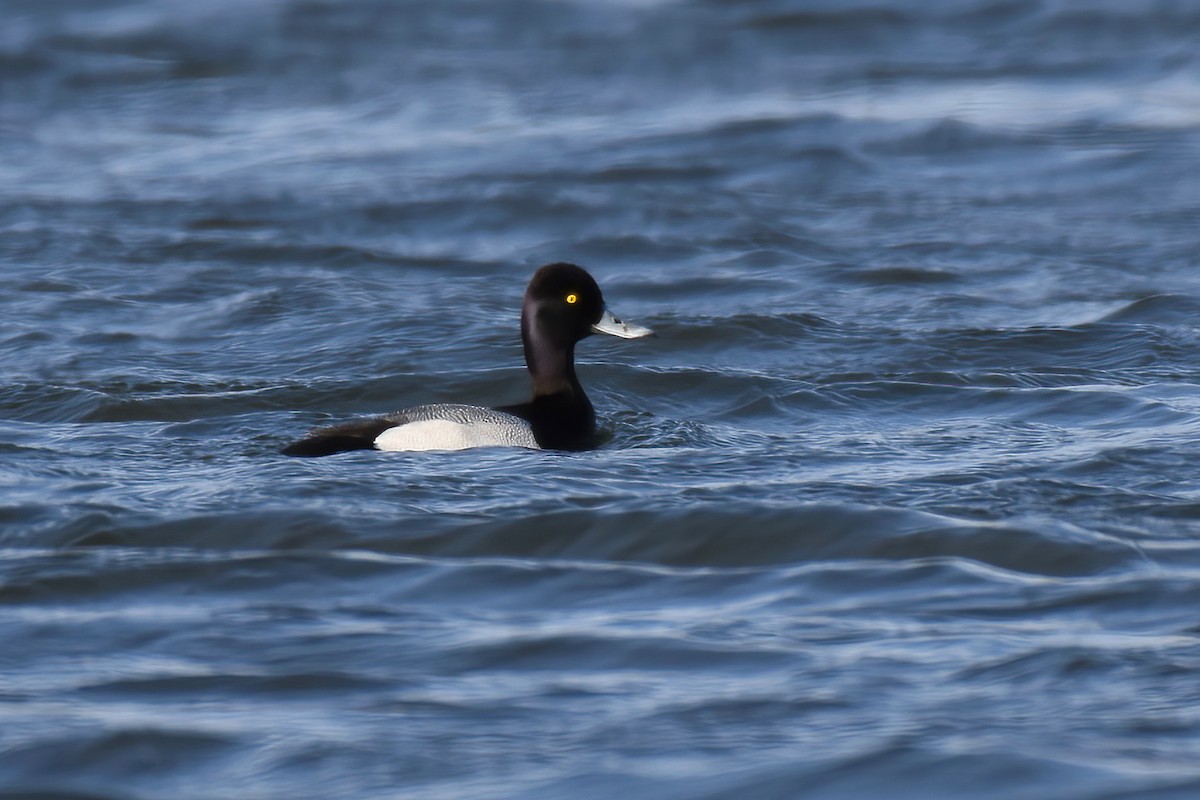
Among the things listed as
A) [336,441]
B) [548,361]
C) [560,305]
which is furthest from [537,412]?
[336,441]

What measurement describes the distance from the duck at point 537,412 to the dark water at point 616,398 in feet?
0.77

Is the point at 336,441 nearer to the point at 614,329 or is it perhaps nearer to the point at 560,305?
the point at 560,305

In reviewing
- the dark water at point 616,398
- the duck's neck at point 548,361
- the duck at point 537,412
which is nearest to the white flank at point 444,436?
the duck at point 537,412

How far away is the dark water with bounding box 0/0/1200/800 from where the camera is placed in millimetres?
5035

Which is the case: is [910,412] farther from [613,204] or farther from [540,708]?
[613,204]

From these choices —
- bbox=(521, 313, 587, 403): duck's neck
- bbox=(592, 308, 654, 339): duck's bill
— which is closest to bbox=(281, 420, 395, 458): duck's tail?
bbox=(521, 313, 587, 403): duck's neck

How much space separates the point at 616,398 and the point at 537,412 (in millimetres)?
1117

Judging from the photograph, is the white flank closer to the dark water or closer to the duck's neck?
the dark water

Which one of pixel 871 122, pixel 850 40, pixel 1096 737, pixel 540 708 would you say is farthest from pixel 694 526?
pixel 850 40

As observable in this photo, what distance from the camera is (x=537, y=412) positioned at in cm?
881

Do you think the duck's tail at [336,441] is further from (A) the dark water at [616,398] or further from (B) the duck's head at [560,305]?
(B) the duck's head at [560,305]

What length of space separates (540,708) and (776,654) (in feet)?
2.47

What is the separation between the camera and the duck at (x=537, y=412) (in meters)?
8.12

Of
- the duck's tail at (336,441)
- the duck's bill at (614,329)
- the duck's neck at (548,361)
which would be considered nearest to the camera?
the duck's tail at (336,441)
